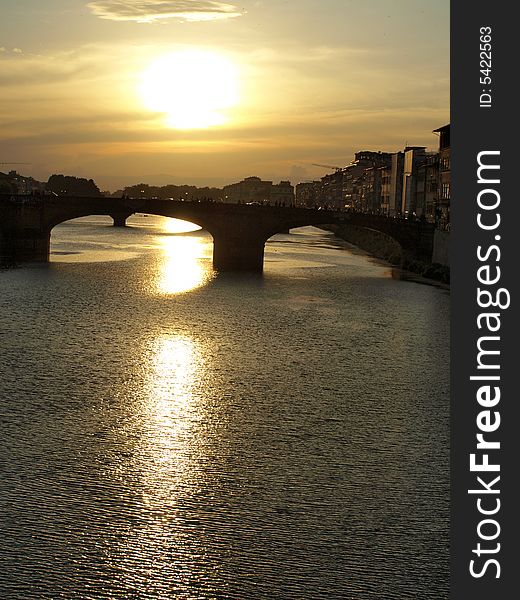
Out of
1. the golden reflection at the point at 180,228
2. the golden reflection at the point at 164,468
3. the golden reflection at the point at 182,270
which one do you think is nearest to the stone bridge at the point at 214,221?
the golden reflection at the point at 182,270

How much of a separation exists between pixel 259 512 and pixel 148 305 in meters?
24.0

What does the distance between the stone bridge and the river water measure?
Answer: 22.2 m

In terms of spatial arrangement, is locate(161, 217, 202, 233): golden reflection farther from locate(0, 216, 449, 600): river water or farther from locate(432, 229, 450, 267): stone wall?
locate(0, 216, 449, 600): river water

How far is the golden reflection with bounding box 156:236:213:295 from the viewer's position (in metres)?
44.9

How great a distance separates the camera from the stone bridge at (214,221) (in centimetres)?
5700

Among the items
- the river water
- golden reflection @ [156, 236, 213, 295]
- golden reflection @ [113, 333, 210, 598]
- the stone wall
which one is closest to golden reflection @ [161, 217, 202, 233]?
golden reflection @ [156, 236, 213, 295]

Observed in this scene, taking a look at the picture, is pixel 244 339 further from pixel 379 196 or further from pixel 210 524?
pixel 379 196

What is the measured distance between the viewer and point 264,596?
36.2ft

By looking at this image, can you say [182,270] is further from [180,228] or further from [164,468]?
[180,228]

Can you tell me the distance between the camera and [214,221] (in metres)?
58.2

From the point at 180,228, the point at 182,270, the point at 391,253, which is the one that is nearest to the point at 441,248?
the point at 182,270

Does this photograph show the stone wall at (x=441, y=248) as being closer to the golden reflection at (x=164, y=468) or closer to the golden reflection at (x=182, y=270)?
the golden reflection at (x=182, y=270)

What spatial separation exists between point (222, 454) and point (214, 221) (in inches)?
1668

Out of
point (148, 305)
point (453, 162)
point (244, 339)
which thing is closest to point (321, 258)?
point (148, 305)
